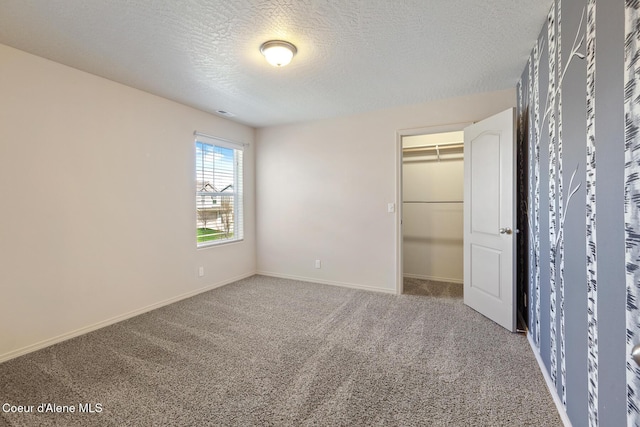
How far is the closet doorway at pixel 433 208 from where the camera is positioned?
429 centimetres

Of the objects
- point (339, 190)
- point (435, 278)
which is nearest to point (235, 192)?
Result: point (339, 190)

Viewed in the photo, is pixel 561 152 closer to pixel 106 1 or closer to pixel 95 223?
pixel 106 1

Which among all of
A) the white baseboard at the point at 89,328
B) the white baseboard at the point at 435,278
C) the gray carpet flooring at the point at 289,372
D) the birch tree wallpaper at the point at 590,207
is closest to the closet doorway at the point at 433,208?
the white baseboard at the point at 435,278

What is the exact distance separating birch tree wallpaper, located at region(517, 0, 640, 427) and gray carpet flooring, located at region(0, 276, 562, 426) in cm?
41

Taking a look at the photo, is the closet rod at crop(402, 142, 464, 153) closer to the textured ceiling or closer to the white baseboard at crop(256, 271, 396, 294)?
the textured ceiling

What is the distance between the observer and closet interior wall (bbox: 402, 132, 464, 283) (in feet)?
14.1

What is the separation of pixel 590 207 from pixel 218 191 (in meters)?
4.01

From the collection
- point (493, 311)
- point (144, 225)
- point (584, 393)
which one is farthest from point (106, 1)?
point (493, 311)

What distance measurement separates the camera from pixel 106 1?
1742mm

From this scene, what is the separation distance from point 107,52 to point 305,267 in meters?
3.40

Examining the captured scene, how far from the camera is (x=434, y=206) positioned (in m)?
4.46

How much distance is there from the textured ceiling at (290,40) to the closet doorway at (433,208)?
127 cm

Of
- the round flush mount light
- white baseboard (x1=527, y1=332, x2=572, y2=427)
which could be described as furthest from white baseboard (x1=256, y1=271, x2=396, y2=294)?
the round flush mount light

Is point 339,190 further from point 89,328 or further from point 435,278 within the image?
point 89,328
